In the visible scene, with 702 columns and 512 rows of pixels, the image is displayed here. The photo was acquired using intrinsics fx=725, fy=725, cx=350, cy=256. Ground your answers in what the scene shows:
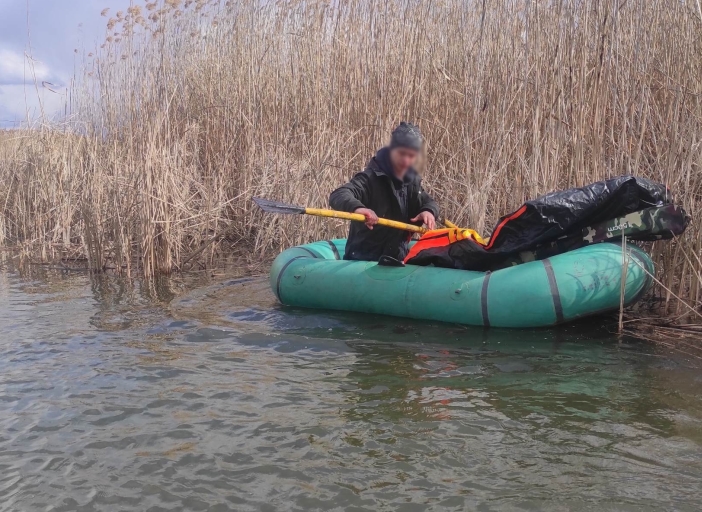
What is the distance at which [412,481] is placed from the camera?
7.52 ft

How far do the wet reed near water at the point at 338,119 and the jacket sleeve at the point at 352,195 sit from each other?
2.74ft

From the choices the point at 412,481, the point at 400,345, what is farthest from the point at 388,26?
the point at 412,481

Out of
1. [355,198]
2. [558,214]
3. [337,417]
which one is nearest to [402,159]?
[355,198]

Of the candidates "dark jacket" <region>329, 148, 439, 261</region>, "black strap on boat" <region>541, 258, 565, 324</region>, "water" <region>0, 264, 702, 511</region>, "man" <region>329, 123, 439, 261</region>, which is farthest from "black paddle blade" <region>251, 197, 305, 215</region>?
"black strap on boat" <region>541, 258, 565, 324</region>

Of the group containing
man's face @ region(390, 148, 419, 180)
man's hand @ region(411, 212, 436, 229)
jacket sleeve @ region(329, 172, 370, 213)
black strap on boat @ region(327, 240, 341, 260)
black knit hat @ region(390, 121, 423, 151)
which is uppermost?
black knit hat @ region(390, 121, 423, 151)

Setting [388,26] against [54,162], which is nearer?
[388,26]

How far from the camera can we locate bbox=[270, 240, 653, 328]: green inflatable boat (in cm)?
383

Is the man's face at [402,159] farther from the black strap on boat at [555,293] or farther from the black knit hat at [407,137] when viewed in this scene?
the black strap on boat at [555,293]

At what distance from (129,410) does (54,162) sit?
4707 mm

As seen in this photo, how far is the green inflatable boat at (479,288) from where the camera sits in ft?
12.6

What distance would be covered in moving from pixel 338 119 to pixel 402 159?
171cm

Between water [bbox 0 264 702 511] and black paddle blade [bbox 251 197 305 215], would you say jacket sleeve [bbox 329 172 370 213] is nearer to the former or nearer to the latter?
black paddle blade [bbox 251 197 305 215]

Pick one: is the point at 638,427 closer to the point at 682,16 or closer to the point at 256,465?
the point at 256,465

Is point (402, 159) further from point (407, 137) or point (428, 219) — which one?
point (428, 219)
